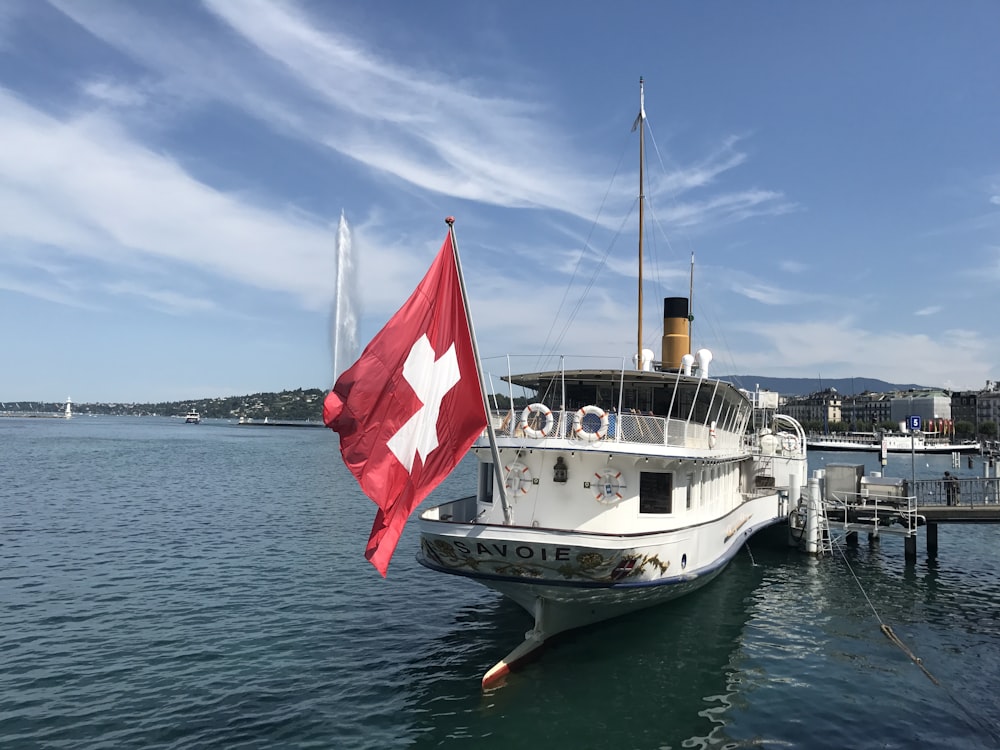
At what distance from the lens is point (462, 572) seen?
14.1 m

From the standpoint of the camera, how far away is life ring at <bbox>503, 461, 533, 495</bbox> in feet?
51.9

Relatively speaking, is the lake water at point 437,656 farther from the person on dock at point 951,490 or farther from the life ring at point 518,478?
the life ring at point 518,478

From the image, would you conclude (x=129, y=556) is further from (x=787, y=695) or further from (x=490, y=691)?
(x=787, y=695)

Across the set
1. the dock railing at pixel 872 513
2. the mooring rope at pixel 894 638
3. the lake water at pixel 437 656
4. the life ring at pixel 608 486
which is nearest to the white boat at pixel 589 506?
the life ring at pixel 608 486

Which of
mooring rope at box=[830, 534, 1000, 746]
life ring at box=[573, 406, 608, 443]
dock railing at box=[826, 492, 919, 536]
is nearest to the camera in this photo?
mooring rope at box=[830, 534, 1000, 746]

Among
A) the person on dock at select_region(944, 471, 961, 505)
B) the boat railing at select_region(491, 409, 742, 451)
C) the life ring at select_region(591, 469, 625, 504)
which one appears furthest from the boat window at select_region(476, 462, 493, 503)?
the person on dock at select_region(944, 471, 961, 505)

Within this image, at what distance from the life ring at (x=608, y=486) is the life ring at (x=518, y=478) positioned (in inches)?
58.9

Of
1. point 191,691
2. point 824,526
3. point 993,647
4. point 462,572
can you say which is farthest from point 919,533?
point 191,691

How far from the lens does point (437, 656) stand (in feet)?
48.1

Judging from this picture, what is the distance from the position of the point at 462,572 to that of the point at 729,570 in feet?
43.3

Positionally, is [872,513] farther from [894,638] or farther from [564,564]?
[564,564]

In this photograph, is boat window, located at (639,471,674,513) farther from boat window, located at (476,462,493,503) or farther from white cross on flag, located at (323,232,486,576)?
white cross on flag, located at (323,232,486,576)

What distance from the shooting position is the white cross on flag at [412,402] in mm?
10602

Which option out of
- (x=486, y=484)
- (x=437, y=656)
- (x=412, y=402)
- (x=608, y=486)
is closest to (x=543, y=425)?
(x=608, y=486)
